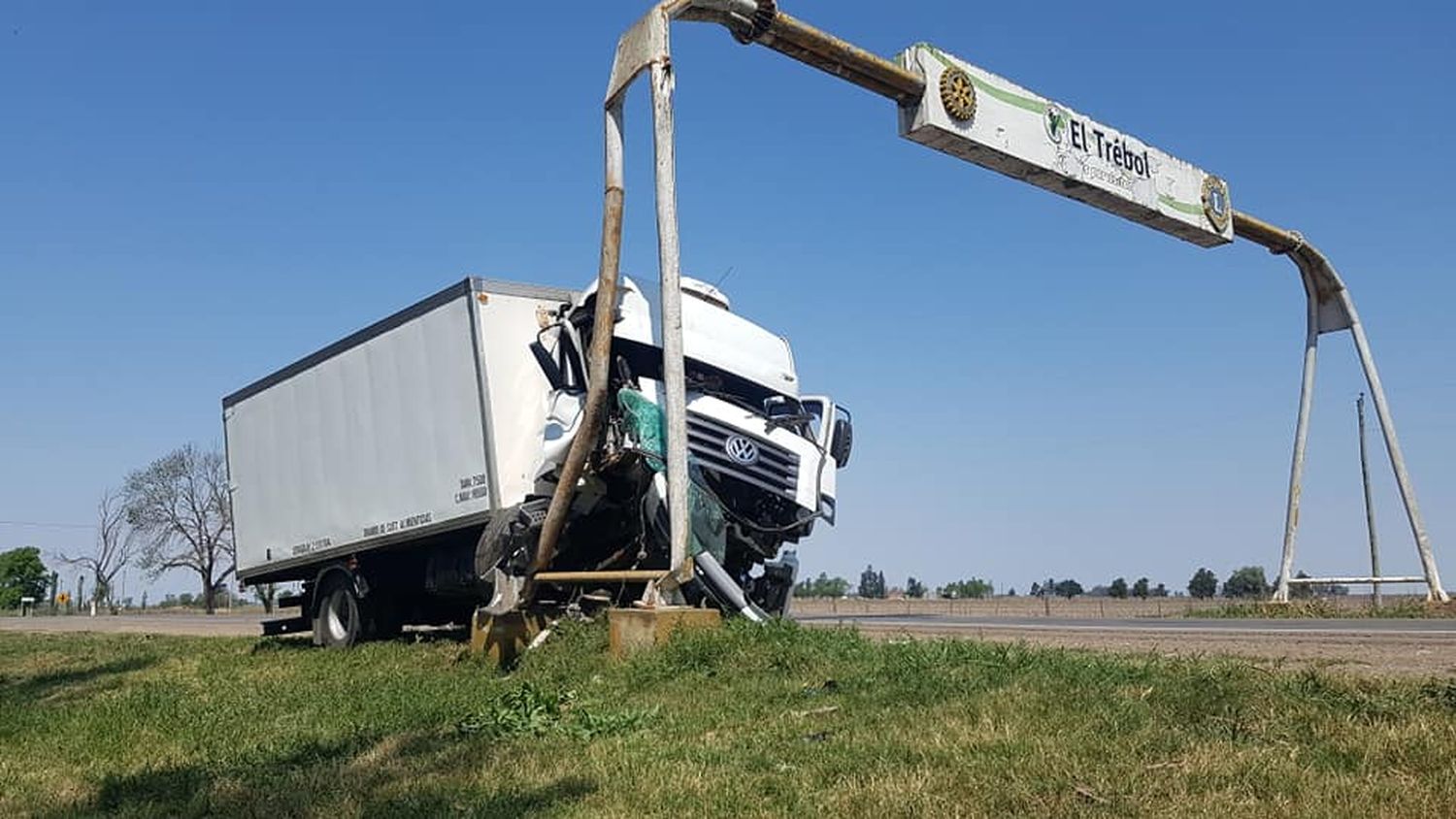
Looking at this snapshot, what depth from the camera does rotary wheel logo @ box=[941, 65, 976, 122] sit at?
14.4m

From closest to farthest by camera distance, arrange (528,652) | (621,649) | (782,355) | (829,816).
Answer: (829,816)
(621,649)
(528,652)
(782,355)

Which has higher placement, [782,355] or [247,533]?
[782,355]

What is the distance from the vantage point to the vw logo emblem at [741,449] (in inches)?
452

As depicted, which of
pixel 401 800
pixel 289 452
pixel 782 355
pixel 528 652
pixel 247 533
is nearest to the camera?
pixel 401 800

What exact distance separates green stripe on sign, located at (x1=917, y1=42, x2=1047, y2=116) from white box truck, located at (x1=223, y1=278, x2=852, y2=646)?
400cm

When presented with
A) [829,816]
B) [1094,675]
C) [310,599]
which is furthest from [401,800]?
[310,599]

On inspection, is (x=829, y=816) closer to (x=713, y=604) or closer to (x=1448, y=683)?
(x=1448, y=683)

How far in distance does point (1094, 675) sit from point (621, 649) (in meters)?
4.06

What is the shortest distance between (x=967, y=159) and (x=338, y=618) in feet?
Answer: 32.5

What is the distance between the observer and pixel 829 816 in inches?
189

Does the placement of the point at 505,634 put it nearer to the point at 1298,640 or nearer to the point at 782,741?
the point at 782,741

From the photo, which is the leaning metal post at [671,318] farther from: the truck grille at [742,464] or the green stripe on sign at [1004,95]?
the green stripe on sign at [1004,95]

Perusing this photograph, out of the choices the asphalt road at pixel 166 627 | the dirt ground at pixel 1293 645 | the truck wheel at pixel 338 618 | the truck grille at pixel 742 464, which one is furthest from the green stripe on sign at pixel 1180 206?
the asphalt road at pixel 166 627

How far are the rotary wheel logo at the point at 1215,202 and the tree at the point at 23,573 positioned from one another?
351 ft
